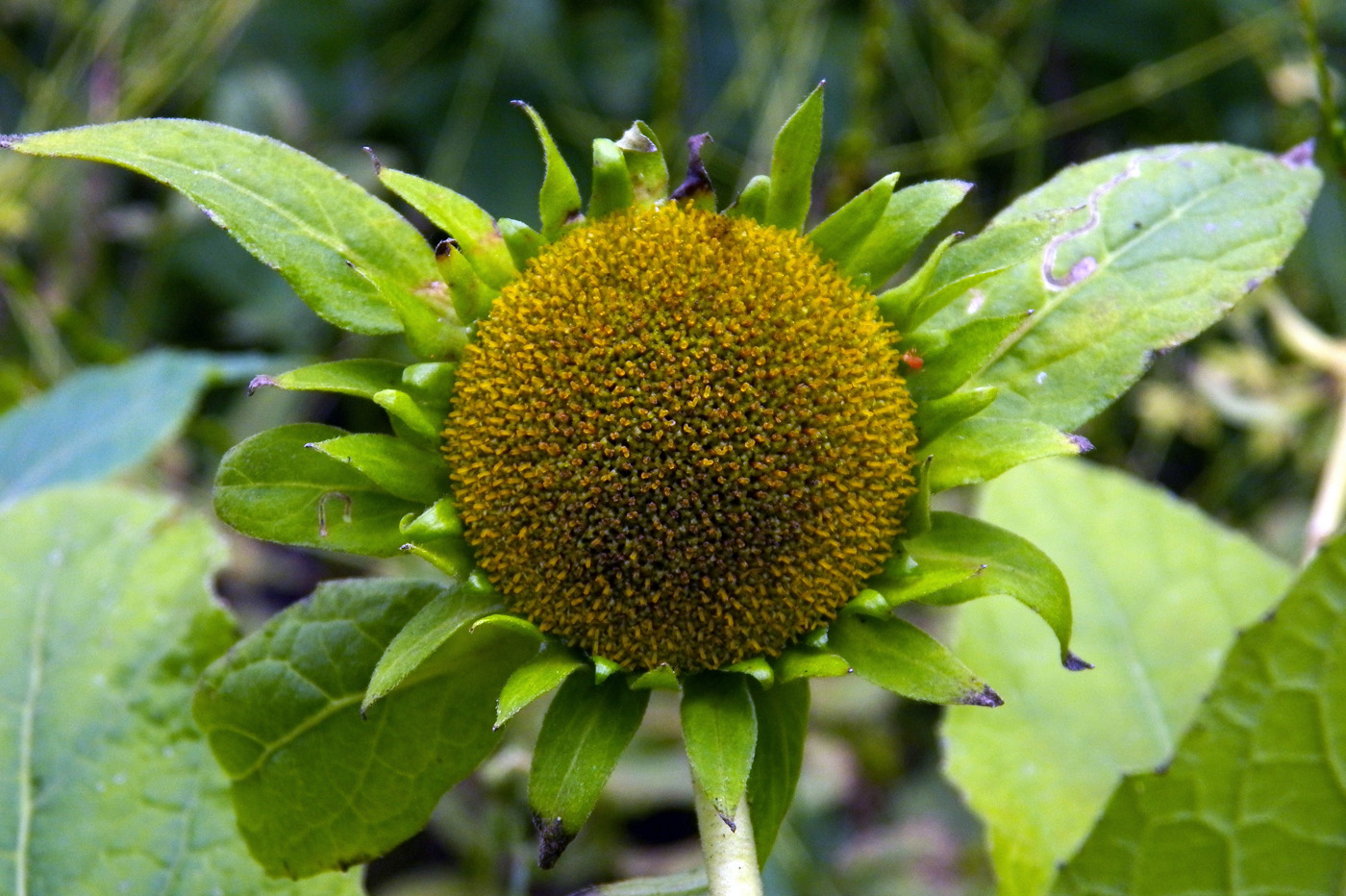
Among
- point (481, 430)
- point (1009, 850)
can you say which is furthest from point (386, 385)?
point (1009, 850)

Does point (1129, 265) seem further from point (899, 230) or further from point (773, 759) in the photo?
point (773, 759)

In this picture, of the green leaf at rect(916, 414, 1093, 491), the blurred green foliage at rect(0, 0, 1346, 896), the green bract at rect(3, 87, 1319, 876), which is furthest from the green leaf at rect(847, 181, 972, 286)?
the blurred green foliage at rect(0, 0, 1346, 896)

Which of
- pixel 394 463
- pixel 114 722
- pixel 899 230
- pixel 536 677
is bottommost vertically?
pixel 114 722

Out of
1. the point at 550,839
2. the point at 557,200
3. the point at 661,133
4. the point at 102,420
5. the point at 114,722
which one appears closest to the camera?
the point at 550,839

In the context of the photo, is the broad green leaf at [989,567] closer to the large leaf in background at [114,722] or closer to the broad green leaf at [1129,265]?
the broad green leaf at [1129,265]

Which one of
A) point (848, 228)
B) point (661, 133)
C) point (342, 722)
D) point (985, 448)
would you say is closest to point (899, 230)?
point (848, 228)

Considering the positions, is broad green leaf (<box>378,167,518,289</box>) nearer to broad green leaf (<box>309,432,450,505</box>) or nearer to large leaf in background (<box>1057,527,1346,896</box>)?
broad green leaf (<box>309,432,450,505</box>)

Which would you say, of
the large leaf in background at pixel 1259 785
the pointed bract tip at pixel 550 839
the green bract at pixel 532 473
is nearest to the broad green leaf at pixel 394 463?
the green bract at pixel 532 473
